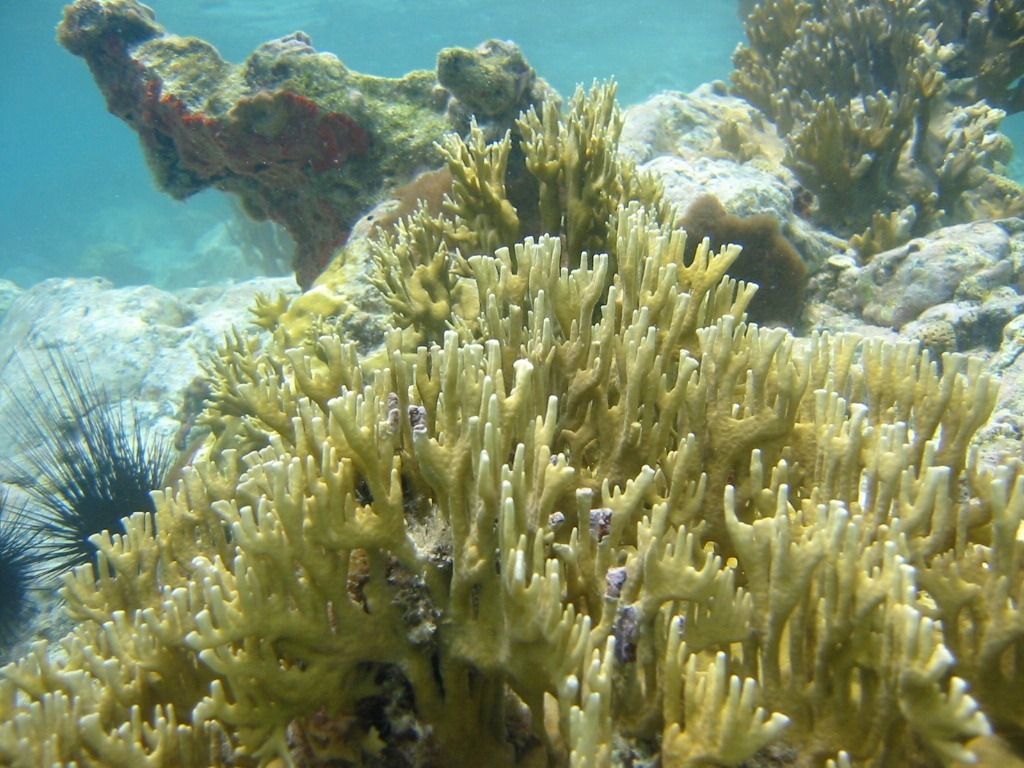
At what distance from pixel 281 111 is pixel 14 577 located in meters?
5.73

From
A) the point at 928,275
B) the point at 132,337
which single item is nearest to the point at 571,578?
the point at 928,275

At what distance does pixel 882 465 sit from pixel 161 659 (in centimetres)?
249

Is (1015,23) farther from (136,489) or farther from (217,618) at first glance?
(136,489)

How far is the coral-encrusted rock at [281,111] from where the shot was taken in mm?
6938

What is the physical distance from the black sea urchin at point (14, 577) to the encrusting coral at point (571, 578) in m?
4.87

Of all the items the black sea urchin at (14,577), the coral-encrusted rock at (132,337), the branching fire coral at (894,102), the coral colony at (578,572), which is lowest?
the black sea urchin at (14,577)

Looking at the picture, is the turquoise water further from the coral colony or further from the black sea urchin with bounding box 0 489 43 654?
the coral colony

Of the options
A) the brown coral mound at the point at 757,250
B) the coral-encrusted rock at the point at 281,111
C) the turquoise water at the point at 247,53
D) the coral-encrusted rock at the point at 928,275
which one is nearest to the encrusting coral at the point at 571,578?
the brown coral mound at the point at 757,250

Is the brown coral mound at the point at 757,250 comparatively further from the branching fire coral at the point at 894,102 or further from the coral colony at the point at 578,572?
the branching fire coral at the point at 894,102

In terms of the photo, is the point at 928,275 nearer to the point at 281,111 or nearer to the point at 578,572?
the point at 578,572

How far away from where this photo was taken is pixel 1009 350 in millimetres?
4473

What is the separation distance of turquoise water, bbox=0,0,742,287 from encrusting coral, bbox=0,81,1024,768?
2985 centimetres

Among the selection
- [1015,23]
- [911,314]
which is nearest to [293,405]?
[911,314]

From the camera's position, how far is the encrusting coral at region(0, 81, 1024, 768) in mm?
1614
